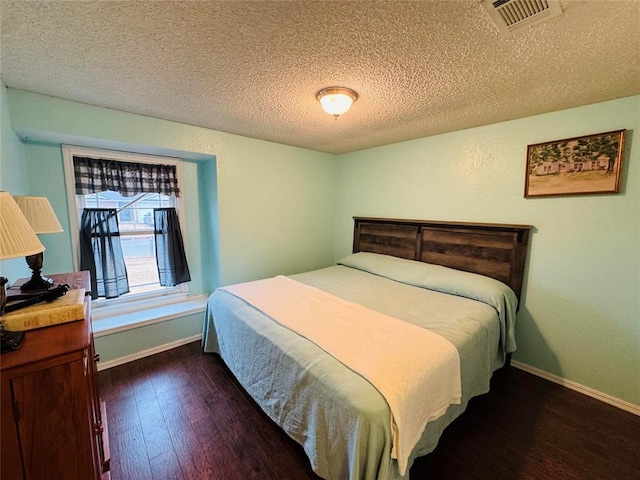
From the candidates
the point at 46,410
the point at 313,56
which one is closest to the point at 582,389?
the point at 313,56

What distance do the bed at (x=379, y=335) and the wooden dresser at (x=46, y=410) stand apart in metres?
0.87

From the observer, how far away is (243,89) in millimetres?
1769

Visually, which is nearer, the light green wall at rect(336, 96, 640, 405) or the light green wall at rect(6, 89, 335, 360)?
the light green wall at rect(336, 96, 640, 405)

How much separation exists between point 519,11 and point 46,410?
7.48 feet

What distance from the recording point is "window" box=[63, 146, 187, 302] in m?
2.38

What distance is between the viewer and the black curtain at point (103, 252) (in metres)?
2.42

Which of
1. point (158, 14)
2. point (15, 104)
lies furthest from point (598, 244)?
point (15, 104)

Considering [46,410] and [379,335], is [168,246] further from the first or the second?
[379,335]

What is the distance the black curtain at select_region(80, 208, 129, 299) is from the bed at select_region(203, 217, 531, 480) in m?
1.08

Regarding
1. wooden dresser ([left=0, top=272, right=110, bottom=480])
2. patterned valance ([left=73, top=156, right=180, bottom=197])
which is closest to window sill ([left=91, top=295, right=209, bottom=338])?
patterned valance ([left=73, top=156, right=180, bottom=197])

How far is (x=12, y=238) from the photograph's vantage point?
2.62 feet

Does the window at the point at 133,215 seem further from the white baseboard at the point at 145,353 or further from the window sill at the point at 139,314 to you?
the white baseboard at the point at 145,353

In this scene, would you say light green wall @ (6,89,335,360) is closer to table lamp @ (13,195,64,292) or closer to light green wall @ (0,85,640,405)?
light green wall @ (0,85,640,405)

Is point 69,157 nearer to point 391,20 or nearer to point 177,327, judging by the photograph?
point 177,327
